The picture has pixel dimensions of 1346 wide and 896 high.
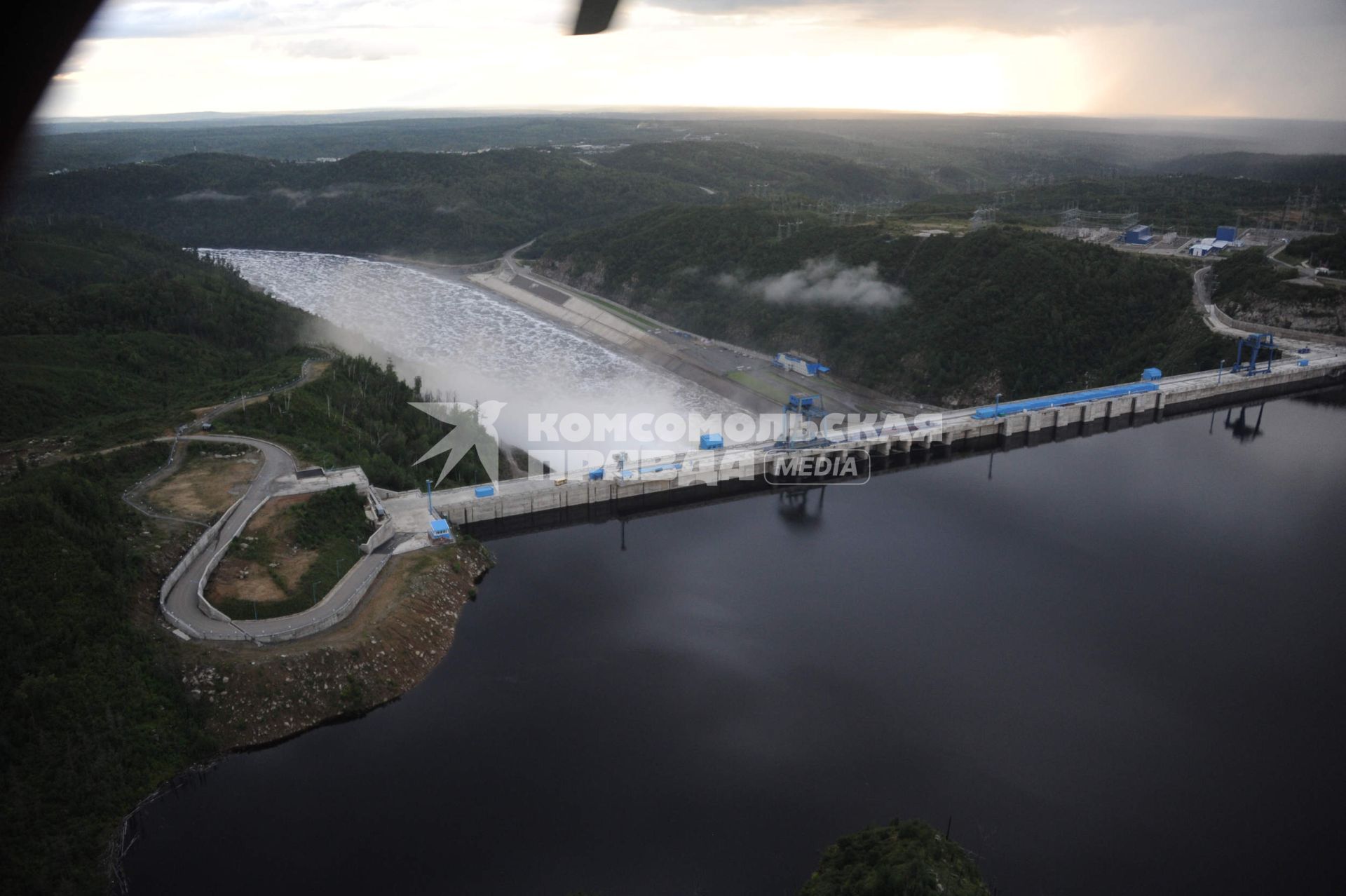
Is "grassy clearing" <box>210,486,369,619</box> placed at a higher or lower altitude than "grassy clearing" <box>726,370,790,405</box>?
higher

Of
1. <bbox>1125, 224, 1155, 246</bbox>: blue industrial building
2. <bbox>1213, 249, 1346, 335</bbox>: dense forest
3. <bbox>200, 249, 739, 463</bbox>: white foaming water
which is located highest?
<bbox>1125, 224, 1155, 246</bbox>: blue industrial building

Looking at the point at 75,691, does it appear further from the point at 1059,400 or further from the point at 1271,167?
the point at 1271,167

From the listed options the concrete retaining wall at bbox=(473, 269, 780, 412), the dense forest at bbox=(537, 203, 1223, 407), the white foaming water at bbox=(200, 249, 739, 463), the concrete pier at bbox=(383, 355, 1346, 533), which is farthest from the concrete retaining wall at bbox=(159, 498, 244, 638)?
the dense forest at bbox=(537, 203, 1223, 407)

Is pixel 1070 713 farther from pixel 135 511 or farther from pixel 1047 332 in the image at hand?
pixel 1047 332

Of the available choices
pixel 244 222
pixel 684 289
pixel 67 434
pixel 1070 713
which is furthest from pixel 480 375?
pixel 244 222

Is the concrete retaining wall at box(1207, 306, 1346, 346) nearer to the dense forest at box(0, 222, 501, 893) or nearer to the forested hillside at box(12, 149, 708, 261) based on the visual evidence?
the dense forest at box(0, 222, 501, 893)

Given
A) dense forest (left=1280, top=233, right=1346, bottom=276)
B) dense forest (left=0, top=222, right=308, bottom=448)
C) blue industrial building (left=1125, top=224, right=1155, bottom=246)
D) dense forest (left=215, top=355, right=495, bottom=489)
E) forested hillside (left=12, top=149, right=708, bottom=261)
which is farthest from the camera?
forested hillside (left=12, top=149, right=708, bottom=261)

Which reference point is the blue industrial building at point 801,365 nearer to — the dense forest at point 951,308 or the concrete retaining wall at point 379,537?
the dense forest at point 951,308

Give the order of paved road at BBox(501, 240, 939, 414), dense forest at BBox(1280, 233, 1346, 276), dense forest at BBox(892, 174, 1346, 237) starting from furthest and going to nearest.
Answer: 1. dense forest at BBox(892, 174, 1346, 237)
2. dense forest at BBox(1280, 233, 1346, 276)
3. paved road at BBox(501, 240, 939, 414)
